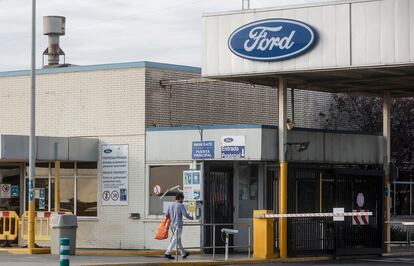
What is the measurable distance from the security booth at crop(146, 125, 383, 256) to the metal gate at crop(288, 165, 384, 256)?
0.09ft

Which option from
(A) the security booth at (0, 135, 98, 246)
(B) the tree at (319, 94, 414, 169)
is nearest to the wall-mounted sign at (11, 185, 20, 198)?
(A) the security booth at (0, 135, 98, 246)

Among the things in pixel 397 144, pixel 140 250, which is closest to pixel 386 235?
pixel 140 250

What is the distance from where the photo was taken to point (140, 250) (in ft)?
99.5

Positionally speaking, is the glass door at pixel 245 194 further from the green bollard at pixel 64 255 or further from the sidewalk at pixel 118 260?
the green bollard at pixel 64 255

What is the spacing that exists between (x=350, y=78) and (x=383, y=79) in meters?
0.93

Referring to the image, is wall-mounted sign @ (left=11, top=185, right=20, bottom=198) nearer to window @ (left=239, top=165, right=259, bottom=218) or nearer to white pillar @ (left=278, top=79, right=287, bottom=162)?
window @ (left=239, top=165, right=259, bottom=218)

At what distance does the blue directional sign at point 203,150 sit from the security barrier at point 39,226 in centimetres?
480

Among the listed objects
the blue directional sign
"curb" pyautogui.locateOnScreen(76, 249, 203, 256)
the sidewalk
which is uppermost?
the blue directional sign

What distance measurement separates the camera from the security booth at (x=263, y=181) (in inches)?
Result: 1130

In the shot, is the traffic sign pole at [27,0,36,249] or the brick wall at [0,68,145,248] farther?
the brick wall at [0,68,145,248]

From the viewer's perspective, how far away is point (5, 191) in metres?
33.6

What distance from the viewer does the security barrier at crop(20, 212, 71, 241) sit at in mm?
30719

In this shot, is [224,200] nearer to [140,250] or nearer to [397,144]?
[140,250]

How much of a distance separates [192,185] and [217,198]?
882 mm
